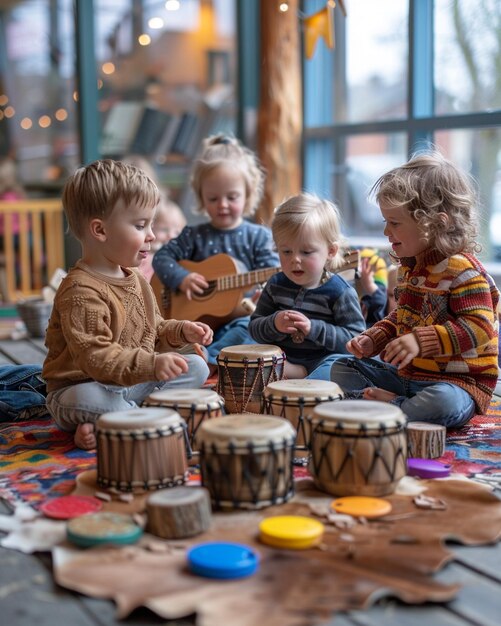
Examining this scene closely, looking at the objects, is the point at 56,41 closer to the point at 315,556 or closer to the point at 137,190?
the point at 137,190

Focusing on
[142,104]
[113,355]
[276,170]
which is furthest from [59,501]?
[142,104]

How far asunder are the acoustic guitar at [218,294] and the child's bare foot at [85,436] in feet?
4.60

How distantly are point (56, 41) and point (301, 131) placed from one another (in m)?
3.76

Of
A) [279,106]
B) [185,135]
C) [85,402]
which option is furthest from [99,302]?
[185,135]

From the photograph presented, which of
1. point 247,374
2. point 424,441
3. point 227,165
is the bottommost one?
point 424,441

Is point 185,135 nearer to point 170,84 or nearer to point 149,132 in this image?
point 149,132

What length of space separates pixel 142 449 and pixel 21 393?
1265 mm

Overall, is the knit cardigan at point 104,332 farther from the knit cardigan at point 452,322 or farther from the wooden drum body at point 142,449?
the knit cardigan at point 452,322

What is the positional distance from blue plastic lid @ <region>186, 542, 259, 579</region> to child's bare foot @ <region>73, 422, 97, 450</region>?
0.95 metres

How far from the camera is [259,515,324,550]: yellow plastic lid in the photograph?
1930 millimetres

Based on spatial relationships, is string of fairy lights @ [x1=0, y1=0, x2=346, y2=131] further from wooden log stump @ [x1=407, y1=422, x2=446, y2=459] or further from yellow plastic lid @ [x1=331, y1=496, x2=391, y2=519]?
yellow plastic lid @ [x1=331, y1=496, x2=391, y2=519]

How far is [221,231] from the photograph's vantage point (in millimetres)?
4309

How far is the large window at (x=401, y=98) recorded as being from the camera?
505 centimetres

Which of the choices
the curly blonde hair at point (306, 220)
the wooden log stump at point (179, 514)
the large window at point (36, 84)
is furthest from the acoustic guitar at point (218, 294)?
the large window at point (36, 84)
